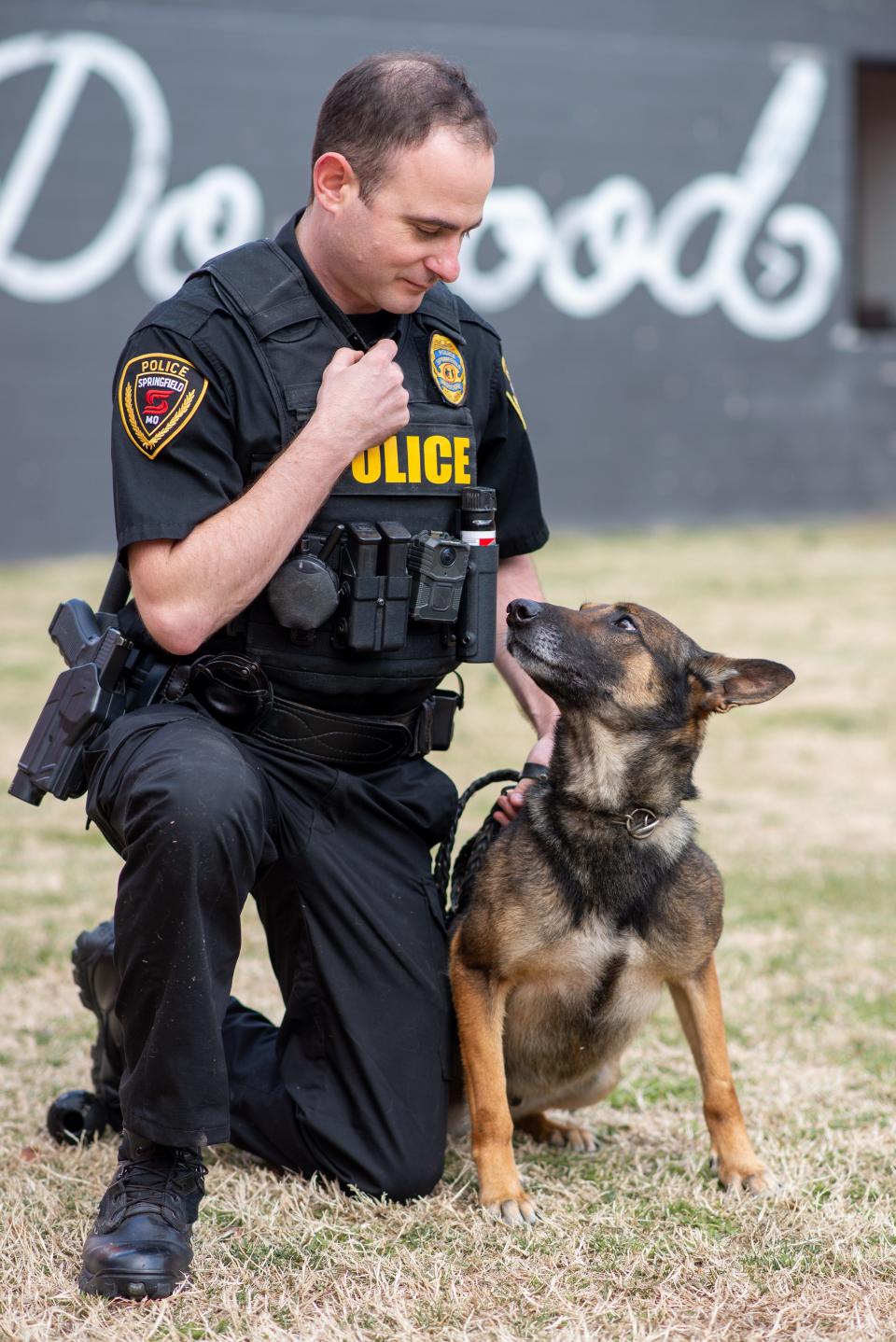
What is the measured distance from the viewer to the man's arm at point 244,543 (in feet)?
8.78

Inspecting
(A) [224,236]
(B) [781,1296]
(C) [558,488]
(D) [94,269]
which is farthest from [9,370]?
(B) [781,1296]

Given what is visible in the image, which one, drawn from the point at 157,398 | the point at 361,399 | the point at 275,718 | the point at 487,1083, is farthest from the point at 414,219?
the point at 487,1083

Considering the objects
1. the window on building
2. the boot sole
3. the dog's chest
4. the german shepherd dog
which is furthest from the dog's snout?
the window on building

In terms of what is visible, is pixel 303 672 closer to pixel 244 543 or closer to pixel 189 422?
pixel 244 543

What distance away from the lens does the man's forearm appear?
3.32 m

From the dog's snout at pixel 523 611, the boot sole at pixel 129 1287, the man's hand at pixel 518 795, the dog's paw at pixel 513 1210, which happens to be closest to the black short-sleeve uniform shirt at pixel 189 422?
the dog's snout at pixel 523 611

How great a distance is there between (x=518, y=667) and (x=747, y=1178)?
112 centimetres

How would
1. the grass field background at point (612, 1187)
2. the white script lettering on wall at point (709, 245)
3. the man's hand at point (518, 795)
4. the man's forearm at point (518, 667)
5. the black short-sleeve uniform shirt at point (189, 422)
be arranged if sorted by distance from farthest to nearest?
the white script lettering on wall at point (709, 245) < the man's forearm at point (518, 667) < the man's hand at point (518, 795) < the black short-sleeve uniform shirt at point (189, 422) < the grass field background at point (612, 1187)

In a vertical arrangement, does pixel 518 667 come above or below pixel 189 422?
below

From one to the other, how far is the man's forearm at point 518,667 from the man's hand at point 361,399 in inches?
23.3

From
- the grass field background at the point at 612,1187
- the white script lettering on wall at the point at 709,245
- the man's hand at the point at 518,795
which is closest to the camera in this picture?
the grass field background at the point at 612,1187

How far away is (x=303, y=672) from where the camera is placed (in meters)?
2.92

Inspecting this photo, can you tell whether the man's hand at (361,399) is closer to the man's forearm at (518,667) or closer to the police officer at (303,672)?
the police officer at (303,672)

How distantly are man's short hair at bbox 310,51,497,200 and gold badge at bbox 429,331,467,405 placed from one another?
376 millimetres
